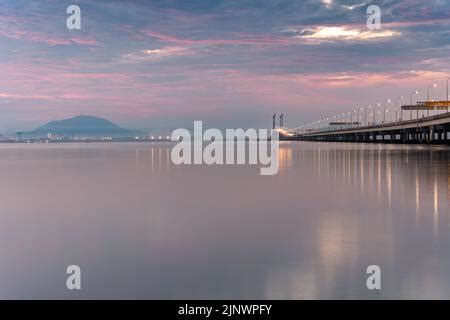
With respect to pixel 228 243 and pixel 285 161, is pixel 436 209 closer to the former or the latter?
pixel 228 243

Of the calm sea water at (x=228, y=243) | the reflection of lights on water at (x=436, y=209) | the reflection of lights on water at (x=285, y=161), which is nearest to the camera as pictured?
the calm sea water at (x=228, y=243)

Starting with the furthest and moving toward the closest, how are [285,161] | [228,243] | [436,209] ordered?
[285,161] < [436,209] < [228,243]

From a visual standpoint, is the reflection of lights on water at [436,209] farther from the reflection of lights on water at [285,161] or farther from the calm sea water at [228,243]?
the reflection of lights on water at [285,161]

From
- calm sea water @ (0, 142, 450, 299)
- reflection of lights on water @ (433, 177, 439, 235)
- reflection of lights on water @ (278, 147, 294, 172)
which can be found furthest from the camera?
reflection of lights on water @ (278, 147, 294, 172)

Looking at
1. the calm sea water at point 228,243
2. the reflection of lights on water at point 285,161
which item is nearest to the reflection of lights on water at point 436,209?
the calm sea water at point 228,243

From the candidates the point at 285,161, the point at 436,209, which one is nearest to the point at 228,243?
the point at 436,209

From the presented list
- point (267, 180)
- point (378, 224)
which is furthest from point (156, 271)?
point (267, 180)

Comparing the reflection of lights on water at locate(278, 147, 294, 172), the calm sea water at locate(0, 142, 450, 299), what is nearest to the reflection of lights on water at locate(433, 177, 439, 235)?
the calm sea water at locate(0, 142, 450, 299)

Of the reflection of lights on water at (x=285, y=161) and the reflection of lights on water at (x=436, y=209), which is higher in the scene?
the reflection of lights on water at (x=285, y=161)

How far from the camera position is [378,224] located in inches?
593

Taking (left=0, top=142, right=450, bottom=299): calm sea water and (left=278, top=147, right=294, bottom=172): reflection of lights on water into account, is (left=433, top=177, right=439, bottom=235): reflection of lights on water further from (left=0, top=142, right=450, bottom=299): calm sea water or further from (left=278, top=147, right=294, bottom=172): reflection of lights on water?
(left=278, top=147, right=294, bottom=172): reflection of lights on water

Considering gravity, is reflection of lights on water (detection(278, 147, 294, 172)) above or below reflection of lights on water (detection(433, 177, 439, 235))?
above

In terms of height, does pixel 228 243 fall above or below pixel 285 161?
below
